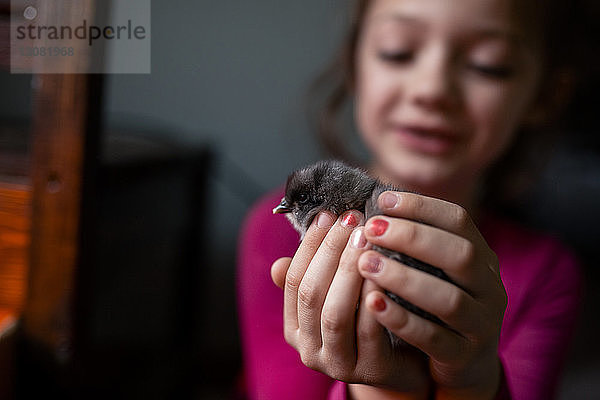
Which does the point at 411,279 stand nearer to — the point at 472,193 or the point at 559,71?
the point at 472,193

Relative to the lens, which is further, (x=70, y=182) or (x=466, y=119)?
(x=466, y=119)

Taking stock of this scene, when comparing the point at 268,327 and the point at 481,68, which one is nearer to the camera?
the point at 481,68

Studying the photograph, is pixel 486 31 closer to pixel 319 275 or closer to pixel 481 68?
pixel 481 68

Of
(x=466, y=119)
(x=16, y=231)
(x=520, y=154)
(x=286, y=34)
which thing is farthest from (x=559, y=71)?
(x=16, y=231)

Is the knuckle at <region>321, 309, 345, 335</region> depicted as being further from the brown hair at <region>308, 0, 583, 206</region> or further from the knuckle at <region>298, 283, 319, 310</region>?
the brown hair at <region>308, 0, 583, 206</region>

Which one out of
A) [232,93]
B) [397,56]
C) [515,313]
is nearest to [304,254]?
[515,313]

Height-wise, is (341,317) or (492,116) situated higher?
(492,116)

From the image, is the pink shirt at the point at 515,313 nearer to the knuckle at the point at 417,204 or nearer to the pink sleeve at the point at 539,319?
the pink sleeve at the point at 539,319

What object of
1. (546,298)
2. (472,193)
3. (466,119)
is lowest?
(546,298)
